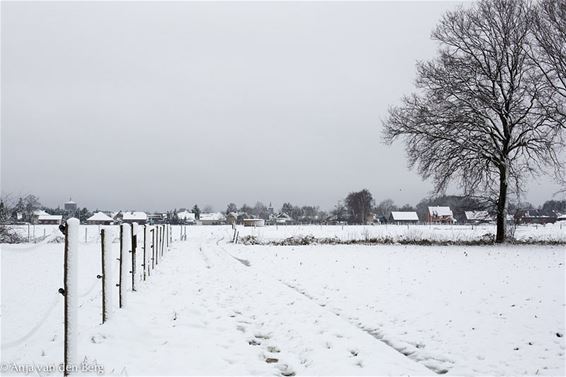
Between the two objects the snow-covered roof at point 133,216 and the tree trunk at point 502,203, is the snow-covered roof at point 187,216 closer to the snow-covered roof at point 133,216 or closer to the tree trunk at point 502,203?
the snow-covered roof at point 133,216

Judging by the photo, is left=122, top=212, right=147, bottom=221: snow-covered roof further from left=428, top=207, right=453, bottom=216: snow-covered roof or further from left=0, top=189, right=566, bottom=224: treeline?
left=428, top=207, right=453, bottom=216: snow-covered roof

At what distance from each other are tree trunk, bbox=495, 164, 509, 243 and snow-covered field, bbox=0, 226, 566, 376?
14.0 m

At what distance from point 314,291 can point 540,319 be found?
514 centimetres

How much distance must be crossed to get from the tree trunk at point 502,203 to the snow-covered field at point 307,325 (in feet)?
45.8

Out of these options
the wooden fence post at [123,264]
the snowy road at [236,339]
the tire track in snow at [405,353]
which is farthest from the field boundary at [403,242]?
the wooden fence post at [123,264]

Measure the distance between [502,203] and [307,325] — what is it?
2319cm

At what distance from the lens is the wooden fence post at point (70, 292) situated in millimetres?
4496

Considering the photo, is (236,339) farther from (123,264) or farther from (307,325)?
(123,264)

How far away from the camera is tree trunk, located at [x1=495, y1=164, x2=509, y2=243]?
26.7 metres

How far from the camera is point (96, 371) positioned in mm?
4703

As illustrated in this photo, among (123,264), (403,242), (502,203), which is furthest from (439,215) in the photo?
(123,264)

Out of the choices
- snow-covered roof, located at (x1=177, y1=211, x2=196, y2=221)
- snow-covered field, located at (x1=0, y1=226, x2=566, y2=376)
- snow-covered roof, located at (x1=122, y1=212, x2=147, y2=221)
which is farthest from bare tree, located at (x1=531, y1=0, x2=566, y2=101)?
snow-covered roof, located at (x1=177, y1=211, x2=196, y2=221)

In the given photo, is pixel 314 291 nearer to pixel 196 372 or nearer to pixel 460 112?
pixel 196 372

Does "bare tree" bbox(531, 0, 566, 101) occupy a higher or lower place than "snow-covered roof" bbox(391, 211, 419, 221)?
higher
